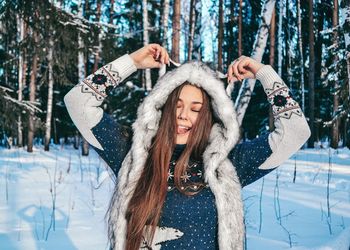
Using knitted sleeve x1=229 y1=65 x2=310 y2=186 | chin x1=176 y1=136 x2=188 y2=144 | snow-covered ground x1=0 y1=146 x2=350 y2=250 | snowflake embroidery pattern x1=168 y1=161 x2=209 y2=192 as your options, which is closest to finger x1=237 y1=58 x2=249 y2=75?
knitted sleeve x1=229 y1=65 x2=310 y2=186

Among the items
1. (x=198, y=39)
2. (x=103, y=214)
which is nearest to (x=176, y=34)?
(x=198, y=39)

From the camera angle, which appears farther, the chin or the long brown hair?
the chin

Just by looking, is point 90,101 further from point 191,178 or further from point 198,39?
Answer: point 198,39

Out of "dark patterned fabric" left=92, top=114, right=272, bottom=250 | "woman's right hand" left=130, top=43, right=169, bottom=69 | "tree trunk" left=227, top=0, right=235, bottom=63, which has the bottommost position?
"dark patterned fabric" left=92, top=114, right=272, bottom=250

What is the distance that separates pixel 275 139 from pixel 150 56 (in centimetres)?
93

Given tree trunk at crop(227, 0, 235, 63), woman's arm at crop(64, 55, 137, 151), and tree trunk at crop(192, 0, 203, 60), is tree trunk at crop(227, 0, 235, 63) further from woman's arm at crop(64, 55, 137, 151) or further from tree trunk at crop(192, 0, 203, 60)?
woman's arm at crop(64, 55, 137, 151)

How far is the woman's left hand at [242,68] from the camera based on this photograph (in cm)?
220

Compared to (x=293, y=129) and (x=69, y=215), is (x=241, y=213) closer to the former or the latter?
(x=293, y=129)

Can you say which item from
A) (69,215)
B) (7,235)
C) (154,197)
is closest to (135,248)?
(154,197)

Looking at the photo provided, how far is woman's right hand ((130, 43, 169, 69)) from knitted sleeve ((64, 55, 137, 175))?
0.19ft

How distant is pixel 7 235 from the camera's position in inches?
166

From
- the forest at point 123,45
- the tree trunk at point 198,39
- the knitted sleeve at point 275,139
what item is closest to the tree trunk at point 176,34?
the forest at point 123,45

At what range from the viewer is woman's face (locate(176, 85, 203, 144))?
85.3 inches

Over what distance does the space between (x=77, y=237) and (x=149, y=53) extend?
290 cm
